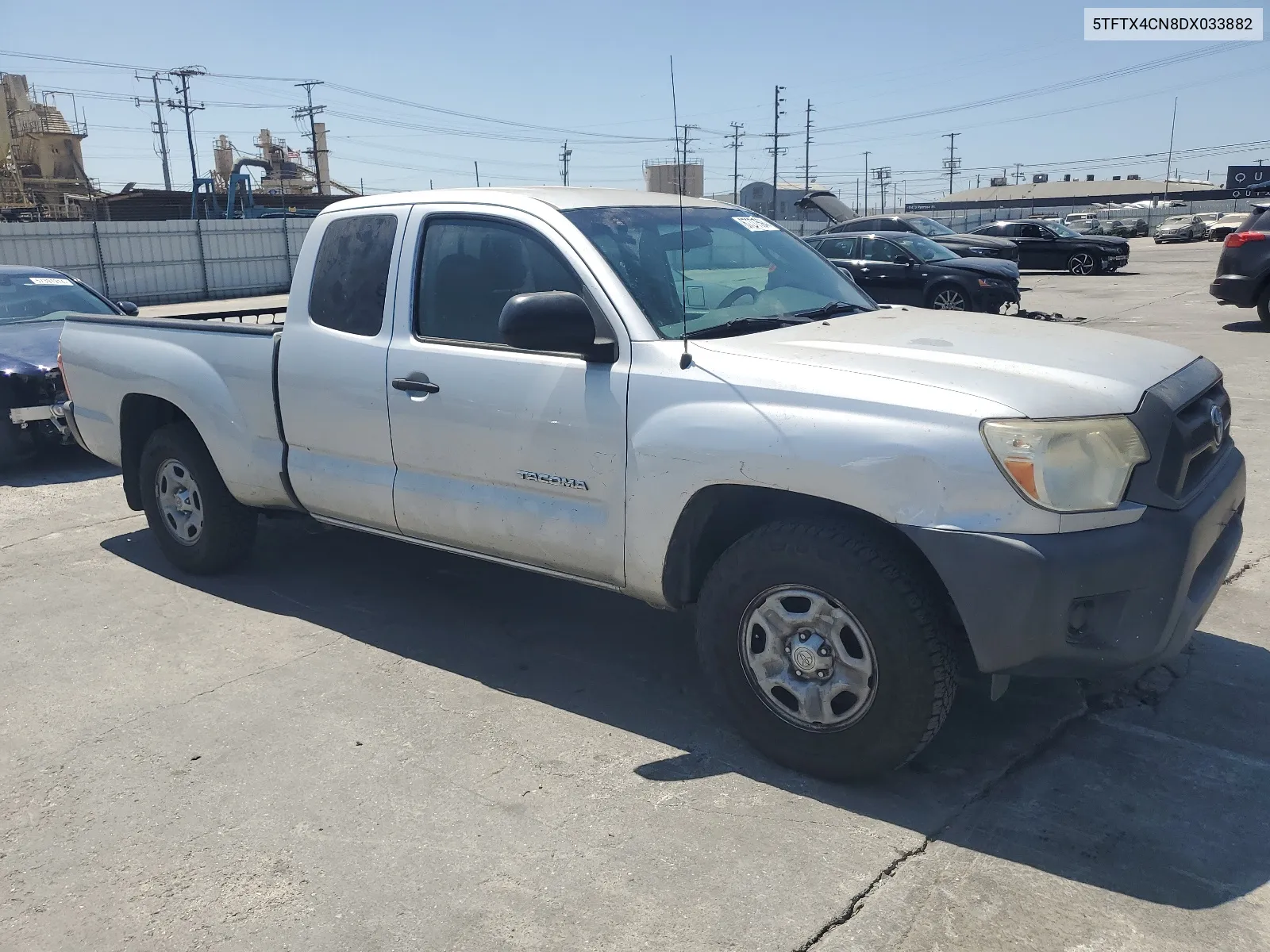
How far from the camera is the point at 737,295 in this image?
408 cm

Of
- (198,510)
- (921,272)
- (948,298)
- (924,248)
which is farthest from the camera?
(924,248)

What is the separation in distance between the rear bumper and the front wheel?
1441 cm

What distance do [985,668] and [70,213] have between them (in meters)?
49.4

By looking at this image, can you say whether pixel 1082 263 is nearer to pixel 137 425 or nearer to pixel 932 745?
pixel 137 425

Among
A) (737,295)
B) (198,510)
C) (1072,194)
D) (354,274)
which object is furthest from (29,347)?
(1072,194)

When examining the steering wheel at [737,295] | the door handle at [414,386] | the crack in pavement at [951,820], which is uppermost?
the steering wheel at [737,295]

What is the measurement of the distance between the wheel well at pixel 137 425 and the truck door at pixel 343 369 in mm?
1216

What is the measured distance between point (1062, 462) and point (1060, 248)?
2783 cm

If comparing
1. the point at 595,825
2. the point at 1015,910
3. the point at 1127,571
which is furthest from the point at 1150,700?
the point at 595,825

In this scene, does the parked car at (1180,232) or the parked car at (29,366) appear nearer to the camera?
the parked car at (29,366)

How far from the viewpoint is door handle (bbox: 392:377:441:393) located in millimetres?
4133

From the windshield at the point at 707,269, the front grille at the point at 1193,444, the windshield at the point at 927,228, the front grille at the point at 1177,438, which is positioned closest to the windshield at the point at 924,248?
the windshield at the point at 927,228

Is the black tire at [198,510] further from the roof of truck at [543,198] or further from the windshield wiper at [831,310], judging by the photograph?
the windshield wiper at [831,310]

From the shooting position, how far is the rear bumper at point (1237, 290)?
14039 mm
